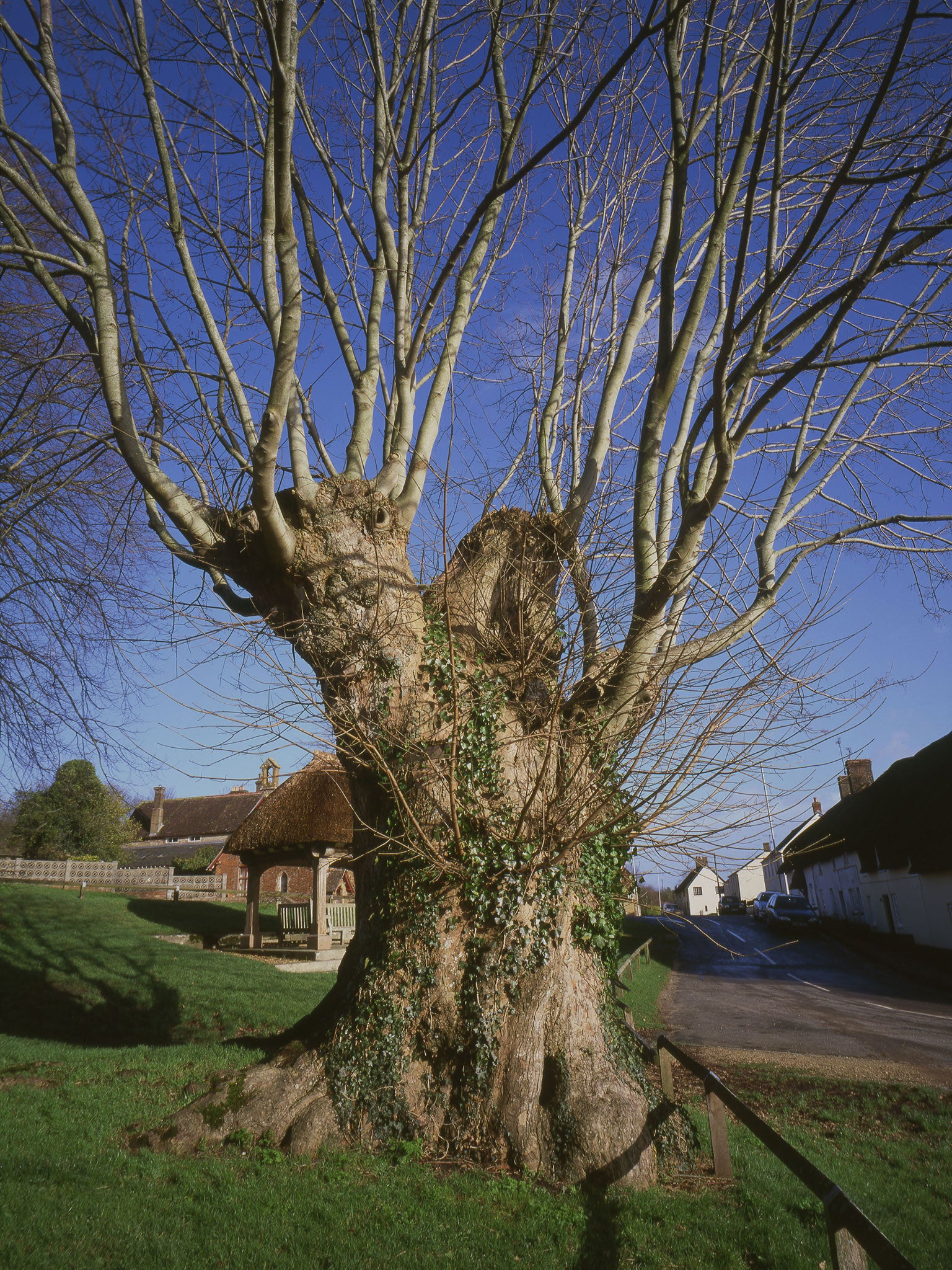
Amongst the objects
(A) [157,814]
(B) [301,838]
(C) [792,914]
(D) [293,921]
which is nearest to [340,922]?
(D) [293,921]

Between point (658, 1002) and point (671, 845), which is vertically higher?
point (671, 845)

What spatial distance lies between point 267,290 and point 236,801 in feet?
139

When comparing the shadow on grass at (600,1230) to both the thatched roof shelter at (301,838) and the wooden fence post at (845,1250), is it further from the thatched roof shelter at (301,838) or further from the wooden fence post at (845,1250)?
the thatched roof shelter at (301,838)

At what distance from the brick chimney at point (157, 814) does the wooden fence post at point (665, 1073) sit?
46014 mm

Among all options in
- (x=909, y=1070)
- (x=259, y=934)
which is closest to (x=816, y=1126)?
(x=909, y=1070)

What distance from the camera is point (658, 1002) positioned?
1537 cm

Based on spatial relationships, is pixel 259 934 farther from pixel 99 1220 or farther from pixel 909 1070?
pixel 99 1220

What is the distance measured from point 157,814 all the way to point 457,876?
4741 cm

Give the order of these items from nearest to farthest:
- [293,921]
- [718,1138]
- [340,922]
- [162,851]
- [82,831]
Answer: [718,1138], [340,922], [293,921], [82,831], [162,851]

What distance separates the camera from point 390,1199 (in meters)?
4.48

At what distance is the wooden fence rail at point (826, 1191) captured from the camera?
2.56 m

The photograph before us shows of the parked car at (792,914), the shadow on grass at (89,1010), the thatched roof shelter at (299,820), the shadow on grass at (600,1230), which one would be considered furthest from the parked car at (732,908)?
the shadow on grass at (600,1230)

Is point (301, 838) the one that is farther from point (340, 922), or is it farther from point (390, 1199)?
point (390, 1199)

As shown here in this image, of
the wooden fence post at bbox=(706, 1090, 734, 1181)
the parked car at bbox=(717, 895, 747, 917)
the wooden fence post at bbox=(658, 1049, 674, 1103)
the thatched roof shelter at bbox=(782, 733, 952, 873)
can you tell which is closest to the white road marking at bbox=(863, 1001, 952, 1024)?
the thatched roof shelter at bbox=(782, 733, 952, 873)
